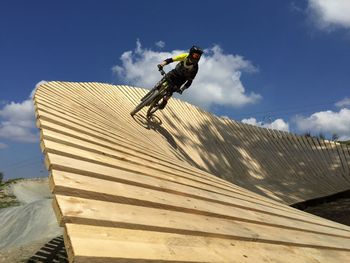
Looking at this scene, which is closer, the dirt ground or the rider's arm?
the rider's arm

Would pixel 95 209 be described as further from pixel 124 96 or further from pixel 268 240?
pixel 124 96

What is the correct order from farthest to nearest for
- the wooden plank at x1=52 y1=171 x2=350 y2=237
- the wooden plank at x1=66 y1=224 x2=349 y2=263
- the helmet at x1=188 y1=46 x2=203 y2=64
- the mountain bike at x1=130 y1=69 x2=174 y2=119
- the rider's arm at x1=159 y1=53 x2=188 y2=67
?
the mountain bike at x1=130 y1=69 x2=174 y2=119 < the rider's arm at x1=159 y1=53 x2=188 y2=67 < the helmet at x1=188 y1=46 x2=203 y2=64 < the wooden plank at x1=52 y1=171 x2=350 y2=237 < the wooden plank at x1=66 y1=224 x2=349 y2=263

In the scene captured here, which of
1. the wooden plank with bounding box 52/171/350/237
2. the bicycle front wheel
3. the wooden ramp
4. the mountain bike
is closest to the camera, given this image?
the wooden ramp

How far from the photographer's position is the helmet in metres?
10.0

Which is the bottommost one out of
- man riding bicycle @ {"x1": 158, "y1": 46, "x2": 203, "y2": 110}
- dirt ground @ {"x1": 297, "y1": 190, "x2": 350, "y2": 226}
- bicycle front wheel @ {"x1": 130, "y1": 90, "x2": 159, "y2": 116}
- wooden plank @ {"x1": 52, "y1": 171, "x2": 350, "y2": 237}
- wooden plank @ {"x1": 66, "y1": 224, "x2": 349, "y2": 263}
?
wooden plank @ {"x1": 66, "y1": 224, "x2": 349, "y2": 263}

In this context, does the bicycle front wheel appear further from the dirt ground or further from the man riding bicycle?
the dirt ground

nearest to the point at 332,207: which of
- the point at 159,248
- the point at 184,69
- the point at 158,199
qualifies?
the point at 184,69

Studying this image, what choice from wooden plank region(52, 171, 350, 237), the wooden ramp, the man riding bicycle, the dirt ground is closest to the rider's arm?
the man riding bicycle

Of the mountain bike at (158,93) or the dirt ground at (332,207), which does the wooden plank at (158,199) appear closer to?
the mountain bike at (158,93)

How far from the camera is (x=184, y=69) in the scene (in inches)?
410

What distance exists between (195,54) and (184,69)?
1.71 ft

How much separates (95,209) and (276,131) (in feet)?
44.8

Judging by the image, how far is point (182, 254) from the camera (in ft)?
6.74

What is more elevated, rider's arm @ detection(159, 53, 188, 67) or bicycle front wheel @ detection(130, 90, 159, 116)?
rider's arm @ detection(159, 53, 188, 67)
